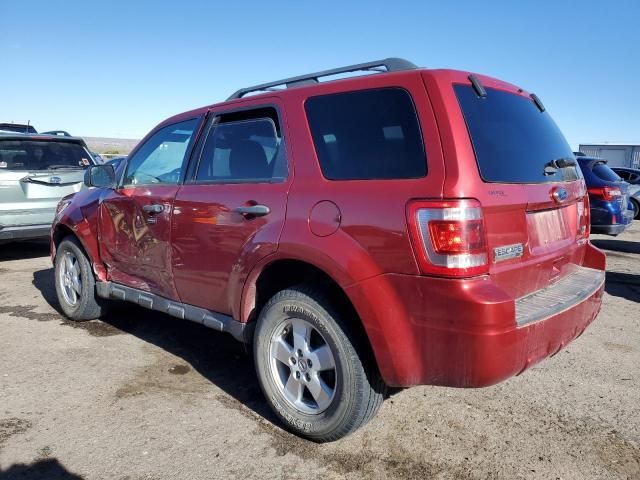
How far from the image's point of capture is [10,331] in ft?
15.6

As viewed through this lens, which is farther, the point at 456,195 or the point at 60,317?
the point at 60,317

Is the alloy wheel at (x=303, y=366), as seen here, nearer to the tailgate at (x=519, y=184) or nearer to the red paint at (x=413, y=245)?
the red paint at (x=413, y=245)

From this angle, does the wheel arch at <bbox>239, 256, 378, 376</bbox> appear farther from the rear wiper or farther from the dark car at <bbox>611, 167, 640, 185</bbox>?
the dark car at <bbox>611, 167, 640, 185</bbox>

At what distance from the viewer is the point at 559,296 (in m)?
2.83

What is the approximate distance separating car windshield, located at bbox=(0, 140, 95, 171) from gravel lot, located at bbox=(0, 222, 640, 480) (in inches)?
150

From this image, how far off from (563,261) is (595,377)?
125cm

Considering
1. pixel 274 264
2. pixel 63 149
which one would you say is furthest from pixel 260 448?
pixel 63 149

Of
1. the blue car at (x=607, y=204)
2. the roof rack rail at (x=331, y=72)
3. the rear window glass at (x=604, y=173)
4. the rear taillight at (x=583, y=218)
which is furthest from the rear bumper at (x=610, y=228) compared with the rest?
the roof rack rail at (x=331, y=72)

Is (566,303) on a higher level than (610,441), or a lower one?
higher

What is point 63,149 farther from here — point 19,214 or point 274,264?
point 274,264

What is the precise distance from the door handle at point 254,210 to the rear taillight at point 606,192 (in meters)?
7.85

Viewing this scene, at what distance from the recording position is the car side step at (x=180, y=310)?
3.23 metres

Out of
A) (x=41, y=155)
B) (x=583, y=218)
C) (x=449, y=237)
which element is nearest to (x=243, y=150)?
(x=449, y=237)

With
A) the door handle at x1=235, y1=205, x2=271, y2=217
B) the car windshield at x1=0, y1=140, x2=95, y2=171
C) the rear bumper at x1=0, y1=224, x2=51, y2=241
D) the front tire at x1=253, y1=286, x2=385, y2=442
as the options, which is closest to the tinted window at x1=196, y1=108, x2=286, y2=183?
the door handle at x1=235, y1=205, x2=271, y2=217
